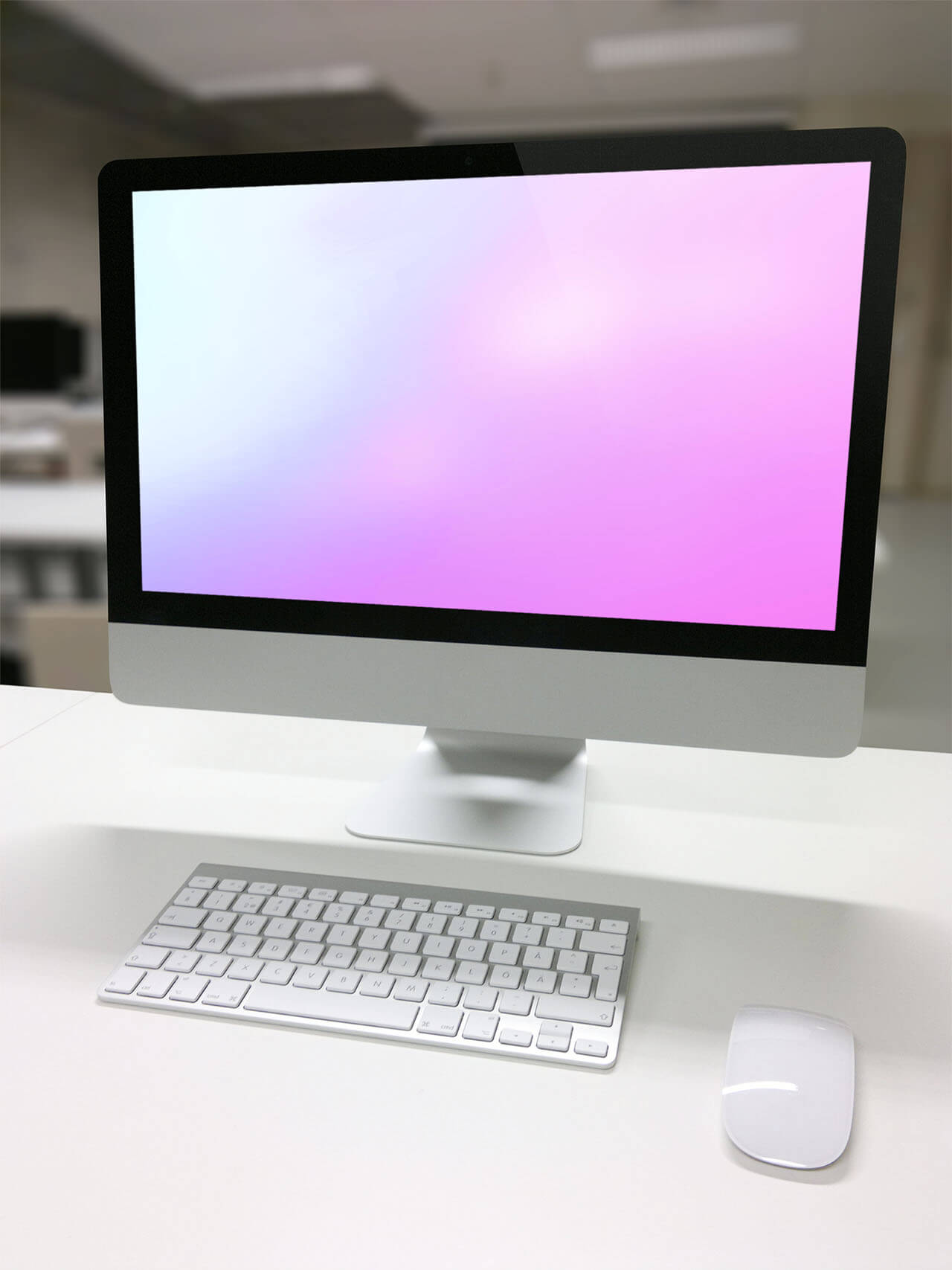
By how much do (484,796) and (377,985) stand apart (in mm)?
254

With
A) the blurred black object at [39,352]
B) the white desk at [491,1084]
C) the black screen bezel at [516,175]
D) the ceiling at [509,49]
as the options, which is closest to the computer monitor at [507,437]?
the black screen bezel at [516,175]

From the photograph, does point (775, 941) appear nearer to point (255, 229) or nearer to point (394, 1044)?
point (394, 1044)

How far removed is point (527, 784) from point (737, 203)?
453 millimetres

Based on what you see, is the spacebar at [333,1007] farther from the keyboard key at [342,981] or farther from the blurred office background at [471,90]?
the blurred office background at [471,90]

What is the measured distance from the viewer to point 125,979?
1.84 feet

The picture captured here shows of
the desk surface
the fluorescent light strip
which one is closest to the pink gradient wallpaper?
the desk surface

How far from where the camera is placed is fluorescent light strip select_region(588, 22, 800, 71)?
4.10 metres

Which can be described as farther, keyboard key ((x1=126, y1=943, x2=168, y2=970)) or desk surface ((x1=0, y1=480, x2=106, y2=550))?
desk surface ((x1=0, y1=480, x2=106, y2=550))

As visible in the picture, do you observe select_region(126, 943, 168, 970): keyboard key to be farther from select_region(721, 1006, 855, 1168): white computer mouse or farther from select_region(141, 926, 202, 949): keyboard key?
select_region(721, 1006, 855, 1168): white computer mouse

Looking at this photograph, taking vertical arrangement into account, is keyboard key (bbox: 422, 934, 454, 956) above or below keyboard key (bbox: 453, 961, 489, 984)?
above

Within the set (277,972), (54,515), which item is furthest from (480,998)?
(54,515)

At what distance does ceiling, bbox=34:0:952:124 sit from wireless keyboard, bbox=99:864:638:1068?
13.8 ft

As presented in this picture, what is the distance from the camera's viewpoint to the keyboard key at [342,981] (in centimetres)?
55

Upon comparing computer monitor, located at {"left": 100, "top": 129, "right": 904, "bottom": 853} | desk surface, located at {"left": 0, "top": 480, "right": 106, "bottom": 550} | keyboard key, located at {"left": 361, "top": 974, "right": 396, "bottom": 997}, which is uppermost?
computer monitor, located at {"left": 100, "top": 129, "right": 904, "bottom": 853}
